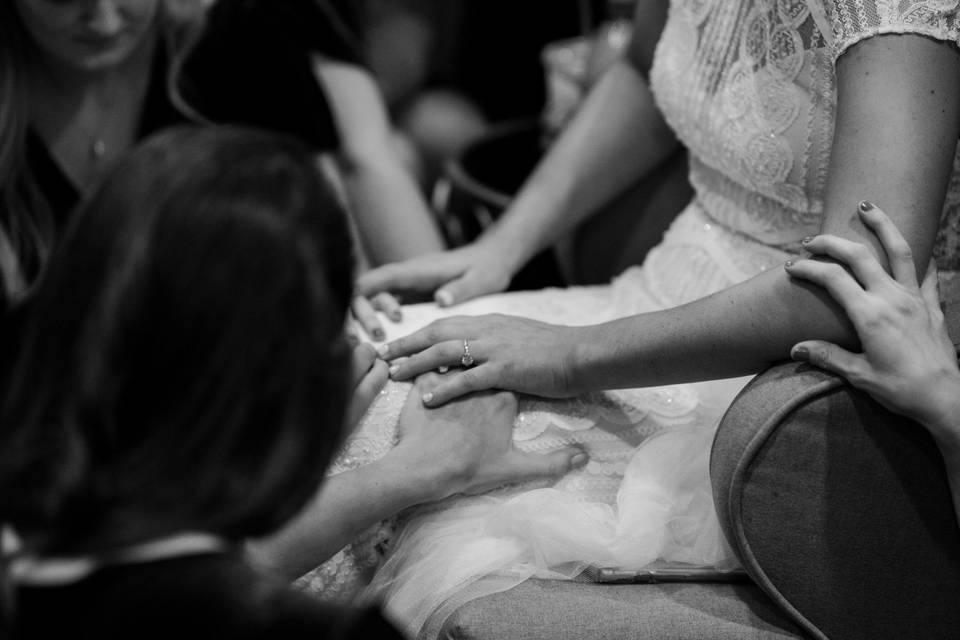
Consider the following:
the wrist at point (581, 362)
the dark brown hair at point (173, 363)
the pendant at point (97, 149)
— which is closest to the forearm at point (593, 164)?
the wrist at point (581, 362)

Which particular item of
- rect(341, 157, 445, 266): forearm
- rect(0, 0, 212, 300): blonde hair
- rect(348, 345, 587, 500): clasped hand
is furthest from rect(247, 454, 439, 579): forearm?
rect(341, 157, 445, 266): forearm

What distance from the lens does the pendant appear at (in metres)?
1.67

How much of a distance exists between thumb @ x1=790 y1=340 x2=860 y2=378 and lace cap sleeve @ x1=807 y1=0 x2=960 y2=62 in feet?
0.86

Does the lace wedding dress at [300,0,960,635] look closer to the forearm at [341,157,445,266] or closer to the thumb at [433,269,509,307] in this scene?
the thumb at [433,269,509,307]

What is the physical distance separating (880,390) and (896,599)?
0.64 feet

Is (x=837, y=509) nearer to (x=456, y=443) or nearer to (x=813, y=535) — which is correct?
(x=813, y=535)

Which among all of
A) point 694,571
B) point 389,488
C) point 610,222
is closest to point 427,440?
point 389,488

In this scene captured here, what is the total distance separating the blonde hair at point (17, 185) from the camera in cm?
151

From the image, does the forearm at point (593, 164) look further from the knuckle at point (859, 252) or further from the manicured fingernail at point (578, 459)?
the knuckle at point (859, 252)

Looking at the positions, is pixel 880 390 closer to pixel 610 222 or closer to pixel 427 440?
pixel 427 440

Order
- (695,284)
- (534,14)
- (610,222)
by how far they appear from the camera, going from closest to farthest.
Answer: (695,284), (610,222), (534,14)

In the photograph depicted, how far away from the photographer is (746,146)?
1.17m

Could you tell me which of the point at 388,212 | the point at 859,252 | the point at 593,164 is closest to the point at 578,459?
the point at 859,252

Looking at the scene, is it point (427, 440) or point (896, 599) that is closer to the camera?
point (896, 599)
